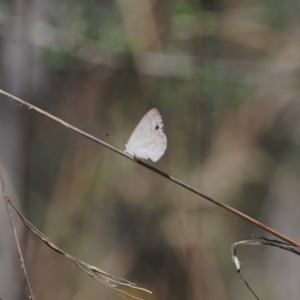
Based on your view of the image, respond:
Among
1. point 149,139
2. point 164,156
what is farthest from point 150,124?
point 164,156

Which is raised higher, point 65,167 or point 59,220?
point 65,167

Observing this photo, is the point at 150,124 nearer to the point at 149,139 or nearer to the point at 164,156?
the point at 149,139

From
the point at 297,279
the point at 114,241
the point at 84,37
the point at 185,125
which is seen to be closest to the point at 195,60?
the point at 185,125

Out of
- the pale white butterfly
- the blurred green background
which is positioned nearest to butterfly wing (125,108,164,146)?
the pale white butterfly

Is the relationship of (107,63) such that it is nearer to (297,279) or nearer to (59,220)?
(59,220)

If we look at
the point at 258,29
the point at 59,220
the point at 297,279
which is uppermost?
the point at 258,29

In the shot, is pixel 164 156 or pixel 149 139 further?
pixel 164 156

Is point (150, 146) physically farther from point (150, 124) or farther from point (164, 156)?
point (164, 156)
